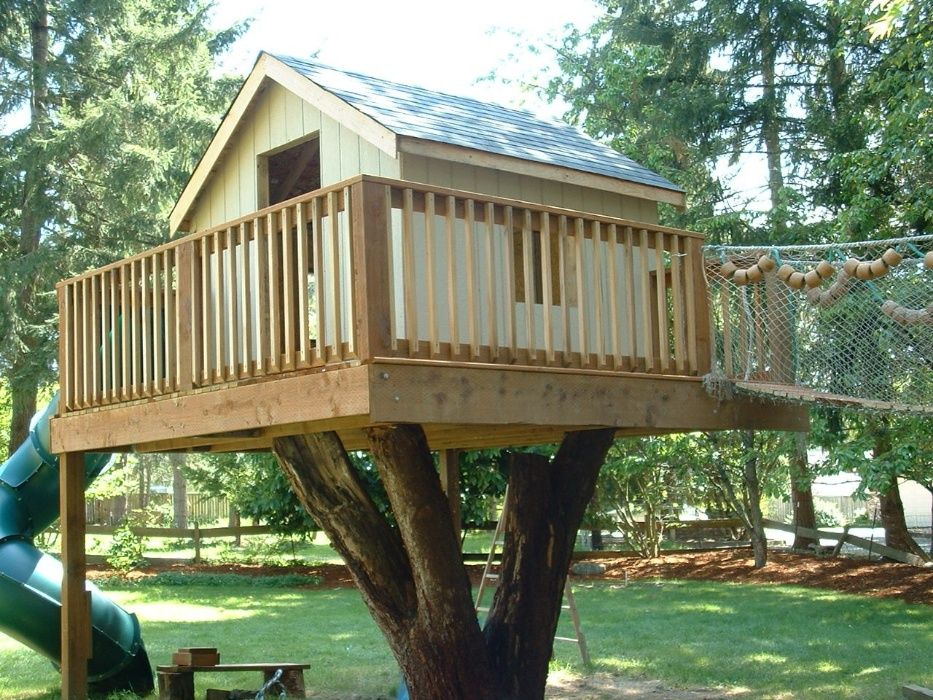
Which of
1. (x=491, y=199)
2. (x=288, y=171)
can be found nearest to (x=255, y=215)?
(x=491, y=199)

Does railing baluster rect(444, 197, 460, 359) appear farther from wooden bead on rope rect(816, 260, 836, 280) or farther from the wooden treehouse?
wooden bead on rope rect(816, 260, 836, 280)

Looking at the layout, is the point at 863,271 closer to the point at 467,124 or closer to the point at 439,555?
the point at 467,124

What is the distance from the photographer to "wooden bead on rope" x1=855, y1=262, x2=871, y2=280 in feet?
24.3

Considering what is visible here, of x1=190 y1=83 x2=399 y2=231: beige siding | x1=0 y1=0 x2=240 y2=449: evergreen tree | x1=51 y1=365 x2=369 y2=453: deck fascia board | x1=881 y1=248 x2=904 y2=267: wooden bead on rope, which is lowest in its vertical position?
x1=51 y1=365 x2=369 y2=453: deck fascia board

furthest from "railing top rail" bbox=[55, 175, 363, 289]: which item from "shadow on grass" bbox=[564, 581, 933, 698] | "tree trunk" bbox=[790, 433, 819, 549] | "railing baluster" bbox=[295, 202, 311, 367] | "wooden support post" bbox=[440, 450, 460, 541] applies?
"tree trunk" bbox=[790, 433, 819, 549]

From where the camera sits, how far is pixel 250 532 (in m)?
23.3

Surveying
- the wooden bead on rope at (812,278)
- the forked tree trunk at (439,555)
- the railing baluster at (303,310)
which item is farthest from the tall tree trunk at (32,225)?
the wooden bead on rope at (812,278)

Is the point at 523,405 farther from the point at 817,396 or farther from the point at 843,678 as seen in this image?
the point at 843,678

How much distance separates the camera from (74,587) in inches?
364

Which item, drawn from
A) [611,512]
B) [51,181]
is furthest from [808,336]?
[51,181]

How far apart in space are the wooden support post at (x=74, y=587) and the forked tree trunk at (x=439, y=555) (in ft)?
8.22

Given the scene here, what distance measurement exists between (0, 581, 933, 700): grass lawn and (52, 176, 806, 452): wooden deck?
2.65 meters

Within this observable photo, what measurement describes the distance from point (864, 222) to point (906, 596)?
5.30 metres

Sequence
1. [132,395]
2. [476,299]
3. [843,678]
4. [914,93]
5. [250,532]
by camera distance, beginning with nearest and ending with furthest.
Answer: [476,299] < [132,395] < [843,678] < [914,93] < [250,532]
